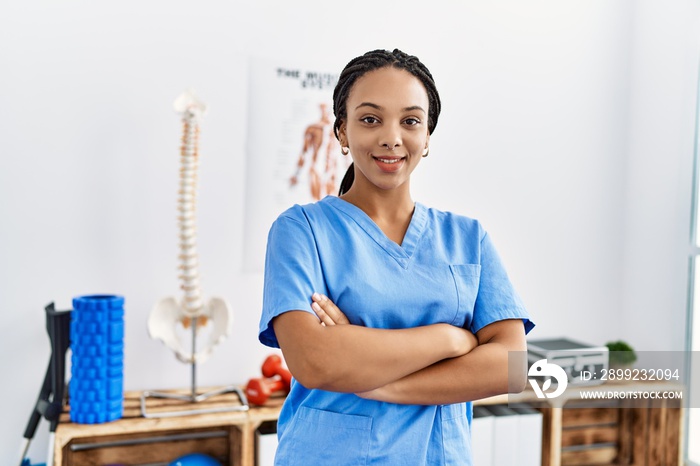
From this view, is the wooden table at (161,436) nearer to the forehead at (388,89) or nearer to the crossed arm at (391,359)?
the crossed arm at (391,359)

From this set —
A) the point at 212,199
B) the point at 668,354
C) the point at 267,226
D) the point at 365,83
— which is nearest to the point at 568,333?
the point at 668,354

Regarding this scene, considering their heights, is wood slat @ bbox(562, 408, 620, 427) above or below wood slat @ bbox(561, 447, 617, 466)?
above

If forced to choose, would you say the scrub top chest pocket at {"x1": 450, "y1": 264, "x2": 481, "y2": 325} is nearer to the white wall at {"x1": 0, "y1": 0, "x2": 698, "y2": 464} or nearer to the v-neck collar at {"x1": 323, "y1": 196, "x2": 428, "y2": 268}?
the v-neck collar at {"x1": 323, "y1": 196, "x2": 428, "y2": 268}

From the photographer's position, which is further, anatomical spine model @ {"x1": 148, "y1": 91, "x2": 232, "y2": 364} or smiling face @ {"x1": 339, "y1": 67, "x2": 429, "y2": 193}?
anatomical spine model @ {"x1": 148, "y1": 91, "x2": 232, "y2": 364}

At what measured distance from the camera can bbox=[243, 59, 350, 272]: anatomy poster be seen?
2418 millimetres

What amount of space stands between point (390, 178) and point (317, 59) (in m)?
1.42

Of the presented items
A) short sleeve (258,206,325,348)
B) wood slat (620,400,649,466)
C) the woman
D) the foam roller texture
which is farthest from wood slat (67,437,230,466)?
wood slat (620,400,649,466)

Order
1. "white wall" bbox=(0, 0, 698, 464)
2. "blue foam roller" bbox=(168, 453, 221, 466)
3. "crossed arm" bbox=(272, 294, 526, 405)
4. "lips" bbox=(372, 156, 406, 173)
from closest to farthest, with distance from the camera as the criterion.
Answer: "crossed arm" bbox=(272, 294, 526, 405), "lips" bbox=(372, 156, 406, 173), "blue foam roller" bbox=(168, 453, 221, 466), "white wall" bbox=(0, 0, 698, 464)

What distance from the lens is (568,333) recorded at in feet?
9.52

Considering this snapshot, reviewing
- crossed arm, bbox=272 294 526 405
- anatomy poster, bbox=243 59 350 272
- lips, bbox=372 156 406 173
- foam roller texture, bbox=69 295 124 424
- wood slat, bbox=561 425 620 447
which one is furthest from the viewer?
wood slat, bbox=561 425 620 447

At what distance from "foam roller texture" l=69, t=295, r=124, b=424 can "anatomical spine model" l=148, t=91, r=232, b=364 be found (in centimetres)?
18

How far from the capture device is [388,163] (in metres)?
1.18

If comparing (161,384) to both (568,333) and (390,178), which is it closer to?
(390,178)

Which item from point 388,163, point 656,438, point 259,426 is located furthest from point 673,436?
point 388,163
